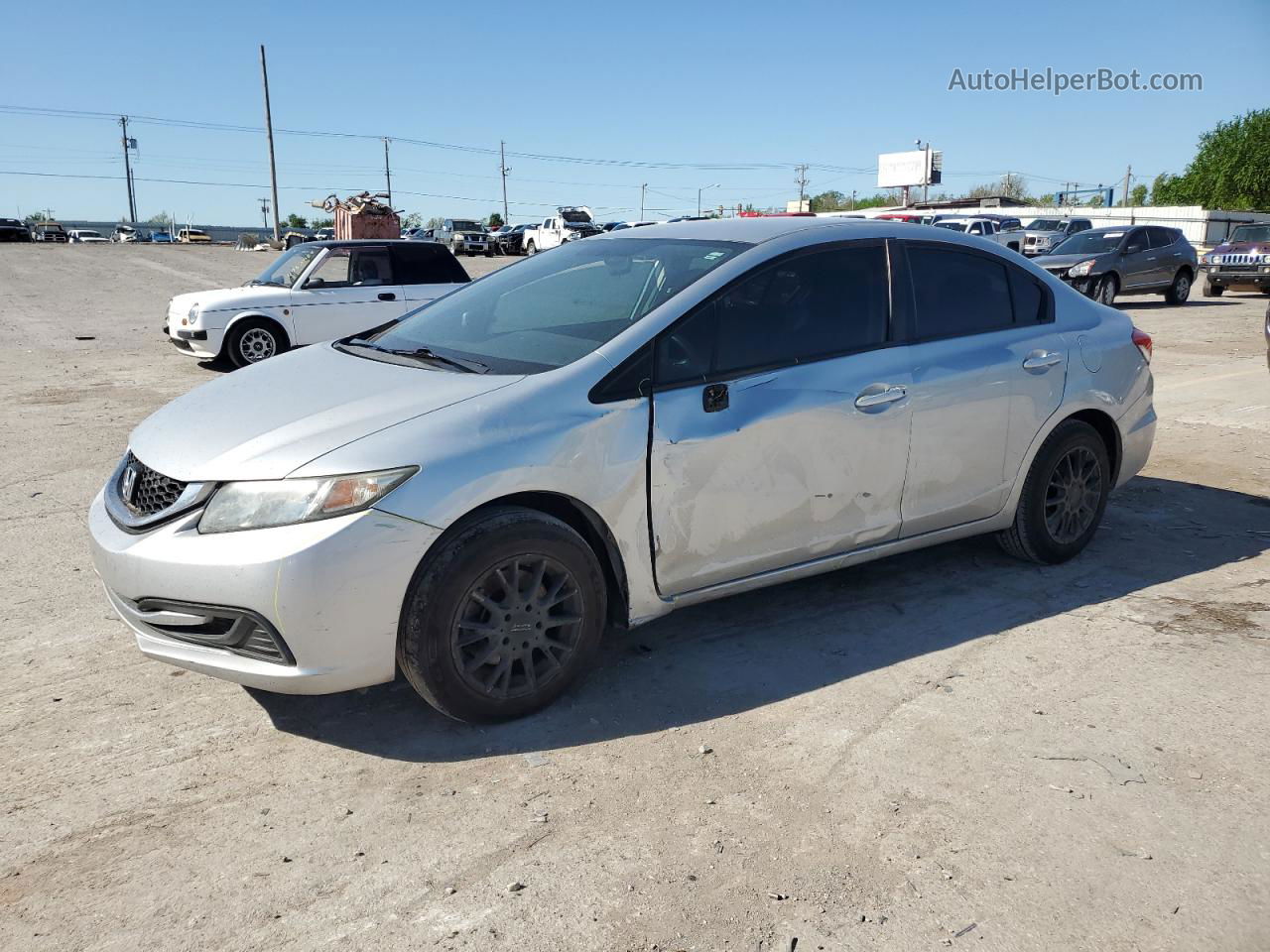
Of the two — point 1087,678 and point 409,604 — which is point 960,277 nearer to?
point 1087,678

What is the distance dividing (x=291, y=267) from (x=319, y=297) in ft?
2.18

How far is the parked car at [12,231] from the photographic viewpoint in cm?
4628

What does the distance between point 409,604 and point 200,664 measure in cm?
69

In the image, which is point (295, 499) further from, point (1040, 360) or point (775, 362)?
point (1040, 360)

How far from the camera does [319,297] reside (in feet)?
40.9

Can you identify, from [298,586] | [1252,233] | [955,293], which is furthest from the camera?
[1252,233]

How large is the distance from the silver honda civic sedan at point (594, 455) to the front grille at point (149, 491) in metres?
0.01

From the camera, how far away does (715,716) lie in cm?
364

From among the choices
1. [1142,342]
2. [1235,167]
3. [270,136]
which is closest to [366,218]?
[270,136]

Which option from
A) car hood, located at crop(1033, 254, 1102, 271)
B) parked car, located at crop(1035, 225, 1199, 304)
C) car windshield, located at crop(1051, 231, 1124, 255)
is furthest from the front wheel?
car windshield, located at crop(1051, 231, 1124, 255)

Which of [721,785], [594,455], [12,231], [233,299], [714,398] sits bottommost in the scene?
[721,785]

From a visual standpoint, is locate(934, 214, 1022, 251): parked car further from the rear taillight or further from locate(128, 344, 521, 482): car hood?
locate(128, 344, 521, 482): car hood

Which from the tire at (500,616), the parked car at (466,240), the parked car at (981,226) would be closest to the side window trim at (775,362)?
the tire at (500,616)

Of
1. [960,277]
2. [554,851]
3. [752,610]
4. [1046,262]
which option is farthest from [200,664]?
[1046,262]
